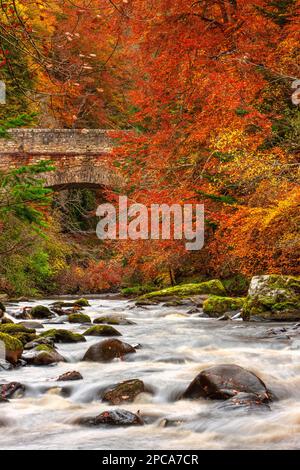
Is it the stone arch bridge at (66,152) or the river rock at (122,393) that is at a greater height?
the stone arch bridge at (66,152)

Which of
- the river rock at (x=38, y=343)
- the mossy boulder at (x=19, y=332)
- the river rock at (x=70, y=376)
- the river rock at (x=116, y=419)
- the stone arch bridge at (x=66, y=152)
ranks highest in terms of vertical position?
the stone arch bridge at (x=66, y=152)

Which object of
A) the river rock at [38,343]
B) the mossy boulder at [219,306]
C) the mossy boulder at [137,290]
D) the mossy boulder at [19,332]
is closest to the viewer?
the river rock at [38,343]

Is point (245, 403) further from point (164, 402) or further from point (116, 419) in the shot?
point (116, 419)

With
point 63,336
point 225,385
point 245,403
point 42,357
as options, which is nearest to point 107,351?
point 42,357

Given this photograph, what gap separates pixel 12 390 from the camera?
19.1 feet

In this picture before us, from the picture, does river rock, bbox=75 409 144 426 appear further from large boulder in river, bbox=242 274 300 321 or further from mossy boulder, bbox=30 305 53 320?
mossy boulder, bbox=30 305 53 320

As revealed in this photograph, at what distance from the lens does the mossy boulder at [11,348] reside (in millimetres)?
6828

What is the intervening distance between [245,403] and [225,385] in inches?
12.3

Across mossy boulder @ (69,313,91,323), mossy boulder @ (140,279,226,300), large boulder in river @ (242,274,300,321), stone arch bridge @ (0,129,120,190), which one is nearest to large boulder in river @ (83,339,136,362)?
mossy boulder @ (69,313,91,323)

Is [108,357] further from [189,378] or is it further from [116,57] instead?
[116,57]

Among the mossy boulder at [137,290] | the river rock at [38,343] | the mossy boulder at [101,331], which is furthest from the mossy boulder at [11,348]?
the mossy boulder at [137,290]

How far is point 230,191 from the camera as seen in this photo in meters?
14.0

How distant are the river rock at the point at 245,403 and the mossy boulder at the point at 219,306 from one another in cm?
624

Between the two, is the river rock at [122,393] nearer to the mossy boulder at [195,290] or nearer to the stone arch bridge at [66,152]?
the mossy boulder at [195,290]
